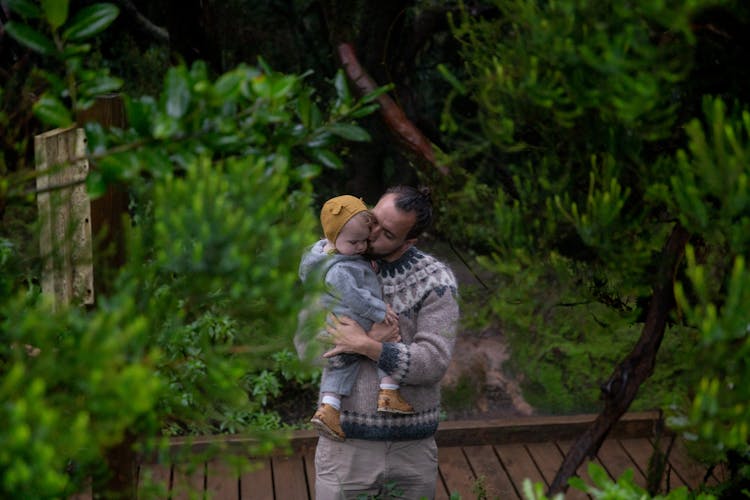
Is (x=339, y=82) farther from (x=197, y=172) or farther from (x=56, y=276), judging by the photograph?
(x=56, y=276)

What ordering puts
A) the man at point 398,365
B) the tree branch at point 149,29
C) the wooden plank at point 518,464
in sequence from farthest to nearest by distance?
1. the tree branch at point 149,29
2. the wooden plank at point 518,464
3. the man at point 398,365

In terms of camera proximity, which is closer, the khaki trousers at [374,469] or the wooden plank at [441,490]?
the khaki trousers at [374,469]

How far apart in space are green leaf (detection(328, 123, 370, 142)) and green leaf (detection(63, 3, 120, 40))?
19.2 inches

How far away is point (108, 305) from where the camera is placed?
1.38 metres

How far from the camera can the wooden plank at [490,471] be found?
4594mm

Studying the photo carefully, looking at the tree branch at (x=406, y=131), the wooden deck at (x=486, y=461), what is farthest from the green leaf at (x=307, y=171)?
the wooden deck at (x=486, y=461)

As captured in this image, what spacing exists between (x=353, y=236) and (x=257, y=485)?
88.9 inches

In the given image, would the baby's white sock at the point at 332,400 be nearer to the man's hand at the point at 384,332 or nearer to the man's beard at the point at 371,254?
the man's hand at the point at 384,332

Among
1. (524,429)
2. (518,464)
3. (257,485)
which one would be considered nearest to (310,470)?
(257,485)

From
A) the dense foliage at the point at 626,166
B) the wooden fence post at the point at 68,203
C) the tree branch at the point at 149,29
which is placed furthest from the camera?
the tree branch at the point at 149,29

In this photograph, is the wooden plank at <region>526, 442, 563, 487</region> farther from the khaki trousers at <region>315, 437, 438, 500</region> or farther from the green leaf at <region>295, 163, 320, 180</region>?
the green leaf at <region>295, 163, 320, 180</region>

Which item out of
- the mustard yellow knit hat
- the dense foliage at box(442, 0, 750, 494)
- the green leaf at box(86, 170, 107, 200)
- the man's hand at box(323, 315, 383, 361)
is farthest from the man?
the green leaf at box(86, 170, 107, 200)

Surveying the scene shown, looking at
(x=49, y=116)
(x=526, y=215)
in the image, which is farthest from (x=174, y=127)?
(x=526, y=215)

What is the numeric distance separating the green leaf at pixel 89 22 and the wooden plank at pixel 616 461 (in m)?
3.97
